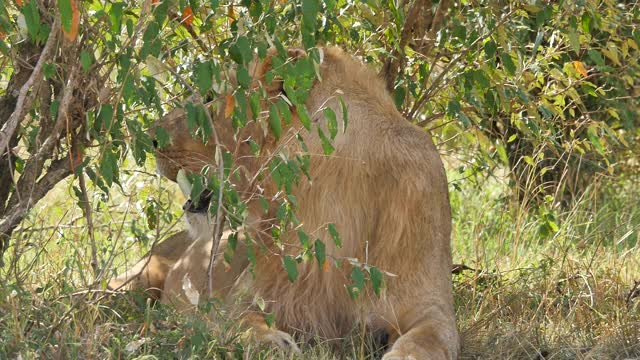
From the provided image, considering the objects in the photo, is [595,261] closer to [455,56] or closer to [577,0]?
[455,56]

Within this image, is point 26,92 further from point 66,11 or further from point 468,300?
point 468,300

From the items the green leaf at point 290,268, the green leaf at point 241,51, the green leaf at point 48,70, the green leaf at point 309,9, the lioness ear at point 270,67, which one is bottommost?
the green leaf at point 290,268

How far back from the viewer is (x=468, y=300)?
4398mm

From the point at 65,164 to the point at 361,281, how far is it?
1.21 m

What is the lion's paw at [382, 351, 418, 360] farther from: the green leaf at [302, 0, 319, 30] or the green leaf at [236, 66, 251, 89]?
the green leaf at [302, 0, 319, 30]

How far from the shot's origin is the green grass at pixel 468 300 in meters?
3.32

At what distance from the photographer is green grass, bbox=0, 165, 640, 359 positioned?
332 cm

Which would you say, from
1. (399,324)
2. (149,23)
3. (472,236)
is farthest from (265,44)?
(472,236)

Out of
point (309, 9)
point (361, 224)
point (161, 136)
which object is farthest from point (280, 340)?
point (309, 9)

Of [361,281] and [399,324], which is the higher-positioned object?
[361,281]

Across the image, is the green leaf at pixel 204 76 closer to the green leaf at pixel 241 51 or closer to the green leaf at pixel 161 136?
the green leaf at pixel 241 51

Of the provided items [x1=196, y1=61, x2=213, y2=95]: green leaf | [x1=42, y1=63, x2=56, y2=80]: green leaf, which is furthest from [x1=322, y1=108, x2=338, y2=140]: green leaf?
[x1=42, y1=63, x2=56, y2=80]: green leaf

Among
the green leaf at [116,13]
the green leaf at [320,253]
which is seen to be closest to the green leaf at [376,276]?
the green leaf at [320,253]

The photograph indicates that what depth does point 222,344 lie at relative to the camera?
3359mm
